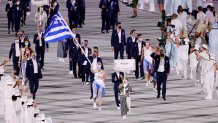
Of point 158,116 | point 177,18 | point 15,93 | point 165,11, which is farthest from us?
point 165,11

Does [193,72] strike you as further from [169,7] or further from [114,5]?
[114,5]

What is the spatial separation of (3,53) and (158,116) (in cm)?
1413

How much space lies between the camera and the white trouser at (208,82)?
45.5 m

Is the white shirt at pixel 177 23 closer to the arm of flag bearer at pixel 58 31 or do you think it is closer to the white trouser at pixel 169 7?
the white trouser at pixel 169 7

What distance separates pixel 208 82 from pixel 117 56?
6745 mm

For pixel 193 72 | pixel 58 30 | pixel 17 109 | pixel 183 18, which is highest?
pixel 58 30

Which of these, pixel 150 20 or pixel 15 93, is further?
pixel 150 20

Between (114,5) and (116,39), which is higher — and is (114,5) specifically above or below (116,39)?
above

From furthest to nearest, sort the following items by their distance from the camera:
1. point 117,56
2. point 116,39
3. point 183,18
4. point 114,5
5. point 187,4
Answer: point 187,4
point 114,5
point 183,18
point 117,56
point 116,39

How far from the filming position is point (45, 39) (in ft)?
151

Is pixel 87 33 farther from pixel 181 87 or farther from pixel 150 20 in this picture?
pixel 181 87

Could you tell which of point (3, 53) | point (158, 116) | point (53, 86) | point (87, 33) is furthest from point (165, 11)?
point (158, 116)

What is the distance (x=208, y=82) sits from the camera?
4569cm

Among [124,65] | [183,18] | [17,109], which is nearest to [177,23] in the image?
[183,18]
